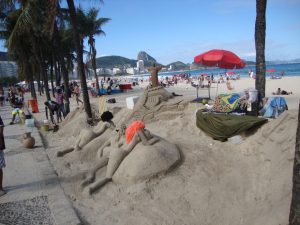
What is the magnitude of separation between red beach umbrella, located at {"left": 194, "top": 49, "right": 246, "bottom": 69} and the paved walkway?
7061 millimetres

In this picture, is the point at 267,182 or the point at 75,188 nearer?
the point at 267,182

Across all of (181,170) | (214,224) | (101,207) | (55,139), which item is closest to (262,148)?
(181,170)

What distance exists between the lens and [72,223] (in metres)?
4.57

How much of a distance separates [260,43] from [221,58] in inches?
98.8

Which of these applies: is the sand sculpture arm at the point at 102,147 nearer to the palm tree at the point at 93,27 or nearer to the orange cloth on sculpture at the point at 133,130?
the orange cloth on sculpture at the point at 133,130

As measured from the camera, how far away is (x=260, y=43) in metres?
9.45

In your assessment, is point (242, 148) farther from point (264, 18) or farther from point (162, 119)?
point (264, 18)

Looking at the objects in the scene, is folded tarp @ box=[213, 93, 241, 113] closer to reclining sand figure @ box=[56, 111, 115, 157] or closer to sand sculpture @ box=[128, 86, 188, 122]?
sand sculpture @ box=[128, 86, 188, 122]

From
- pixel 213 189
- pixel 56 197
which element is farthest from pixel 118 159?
pixel 213 189

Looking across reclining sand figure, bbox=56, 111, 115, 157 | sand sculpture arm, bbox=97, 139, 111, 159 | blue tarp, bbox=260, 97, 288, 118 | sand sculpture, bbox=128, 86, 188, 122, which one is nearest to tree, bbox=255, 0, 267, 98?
blue tarp, bbox=260, 97, 288, 118

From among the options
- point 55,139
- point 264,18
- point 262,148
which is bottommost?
point 55,139

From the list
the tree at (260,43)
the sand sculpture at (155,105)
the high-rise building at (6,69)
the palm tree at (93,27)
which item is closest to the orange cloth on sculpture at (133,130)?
the sand sculpture at (155,105)

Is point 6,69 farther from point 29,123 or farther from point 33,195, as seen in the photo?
point 33,195

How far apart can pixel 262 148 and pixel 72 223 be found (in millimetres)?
3947
